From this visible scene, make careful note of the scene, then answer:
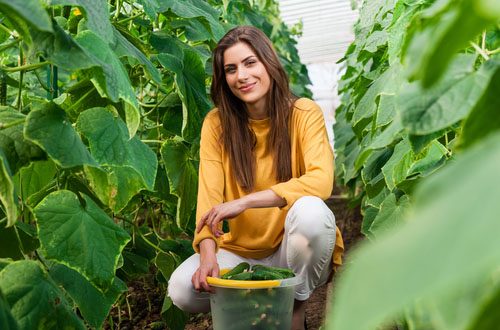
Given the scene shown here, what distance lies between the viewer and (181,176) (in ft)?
6.08

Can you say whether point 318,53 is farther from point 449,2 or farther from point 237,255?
point 449,2

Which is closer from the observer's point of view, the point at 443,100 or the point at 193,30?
the point at 443,100

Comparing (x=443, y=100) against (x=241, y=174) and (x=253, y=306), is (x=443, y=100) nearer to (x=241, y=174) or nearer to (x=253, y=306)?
(x=253, y=306)

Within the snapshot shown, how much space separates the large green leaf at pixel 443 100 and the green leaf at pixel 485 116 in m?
0.10

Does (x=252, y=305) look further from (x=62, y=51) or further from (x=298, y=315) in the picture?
(x=62, y=51)

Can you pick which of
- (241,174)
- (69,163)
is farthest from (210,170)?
(69,163)

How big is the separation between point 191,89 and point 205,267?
570 millimetres

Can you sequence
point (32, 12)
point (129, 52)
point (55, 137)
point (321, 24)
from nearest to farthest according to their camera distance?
point (32, 12) → point (55, 137) → point (129, 52) → point (321, 24)

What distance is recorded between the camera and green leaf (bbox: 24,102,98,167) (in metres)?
0.91

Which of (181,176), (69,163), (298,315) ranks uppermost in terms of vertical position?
(69,163)

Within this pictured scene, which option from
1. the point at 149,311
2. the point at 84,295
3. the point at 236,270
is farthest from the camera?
the point at 149,311

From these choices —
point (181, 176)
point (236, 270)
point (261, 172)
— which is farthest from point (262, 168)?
point (236, 270)

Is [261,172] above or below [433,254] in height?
below

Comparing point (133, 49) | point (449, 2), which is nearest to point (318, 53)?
point (133, 49)
